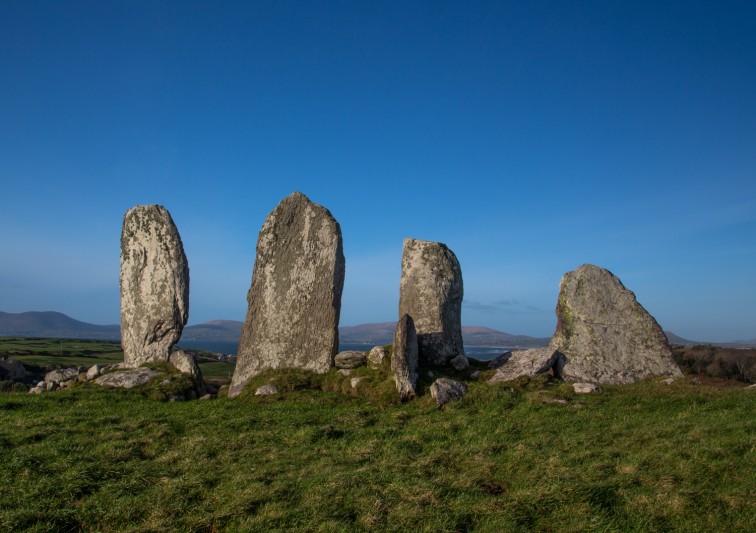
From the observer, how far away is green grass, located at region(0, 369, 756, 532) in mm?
6711

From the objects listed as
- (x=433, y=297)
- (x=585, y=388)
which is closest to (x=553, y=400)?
(x=585, y=388)

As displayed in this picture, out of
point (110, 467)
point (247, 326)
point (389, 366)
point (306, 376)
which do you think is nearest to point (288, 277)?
point (247, 326)

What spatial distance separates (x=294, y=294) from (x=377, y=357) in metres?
3.49

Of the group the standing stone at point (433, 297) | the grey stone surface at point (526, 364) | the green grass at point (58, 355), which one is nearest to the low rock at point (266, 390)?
the standing stone at point (433, 297)

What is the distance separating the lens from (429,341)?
17.5 metres

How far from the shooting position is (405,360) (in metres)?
15.1

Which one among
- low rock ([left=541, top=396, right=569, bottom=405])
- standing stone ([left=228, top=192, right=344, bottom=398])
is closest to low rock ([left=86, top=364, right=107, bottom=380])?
standing stone ([left=228, top=192, right=344, bottom=398])

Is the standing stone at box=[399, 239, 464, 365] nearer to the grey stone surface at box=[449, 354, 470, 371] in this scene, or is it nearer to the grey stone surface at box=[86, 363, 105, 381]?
the grey stone surface at box=[449, 354, 470, 371]

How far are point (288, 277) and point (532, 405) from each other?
878 centimetres

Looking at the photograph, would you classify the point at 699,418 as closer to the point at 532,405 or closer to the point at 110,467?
the point at 532,405

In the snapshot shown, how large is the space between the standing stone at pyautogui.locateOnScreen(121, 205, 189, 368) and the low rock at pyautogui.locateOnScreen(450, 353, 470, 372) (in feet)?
30.3

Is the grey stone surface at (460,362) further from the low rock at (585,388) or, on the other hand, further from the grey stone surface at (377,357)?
the low rock at (585,388)

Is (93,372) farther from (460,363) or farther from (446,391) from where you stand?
(460,363)

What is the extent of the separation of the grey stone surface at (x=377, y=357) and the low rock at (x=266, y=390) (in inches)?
116
